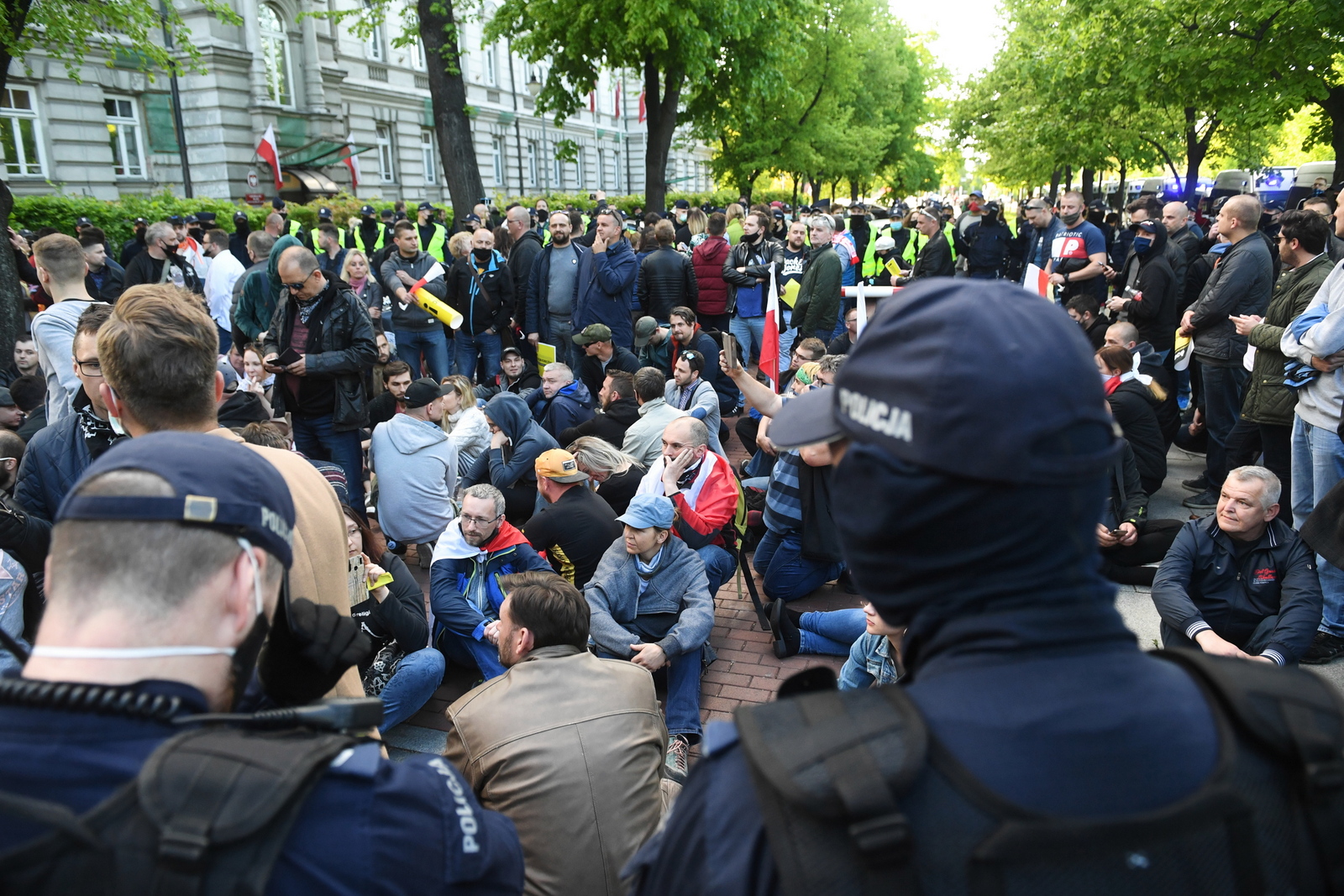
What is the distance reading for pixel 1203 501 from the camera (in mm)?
6773

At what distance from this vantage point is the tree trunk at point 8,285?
884cm

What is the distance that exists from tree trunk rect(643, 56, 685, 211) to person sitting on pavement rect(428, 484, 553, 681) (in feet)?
52.1

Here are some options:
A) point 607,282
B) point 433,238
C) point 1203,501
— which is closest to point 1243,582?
point 1203,501

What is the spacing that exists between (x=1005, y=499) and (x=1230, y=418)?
7.05 meters

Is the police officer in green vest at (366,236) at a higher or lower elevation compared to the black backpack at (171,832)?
higher

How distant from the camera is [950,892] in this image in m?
0.93

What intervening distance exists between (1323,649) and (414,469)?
5381 millimetres

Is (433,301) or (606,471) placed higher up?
(433,301)

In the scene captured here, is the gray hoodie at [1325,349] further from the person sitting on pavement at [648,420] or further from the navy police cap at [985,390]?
the navy police cap at [985,390]

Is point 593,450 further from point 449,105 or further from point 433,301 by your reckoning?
point 449,105

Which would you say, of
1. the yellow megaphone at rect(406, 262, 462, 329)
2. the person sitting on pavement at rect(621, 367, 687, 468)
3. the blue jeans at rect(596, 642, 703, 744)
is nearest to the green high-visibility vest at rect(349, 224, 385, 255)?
the yellow megaphone at rect(406, 262, 462, 329)

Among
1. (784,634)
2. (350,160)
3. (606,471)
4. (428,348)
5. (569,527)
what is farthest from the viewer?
(350,160)

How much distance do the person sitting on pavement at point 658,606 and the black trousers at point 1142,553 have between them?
277cm

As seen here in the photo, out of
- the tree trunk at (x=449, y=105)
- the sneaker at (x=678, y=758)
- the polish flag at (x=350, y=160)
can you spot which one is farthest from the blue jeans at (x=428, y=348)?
the polish flag at (x=350, y=160)
